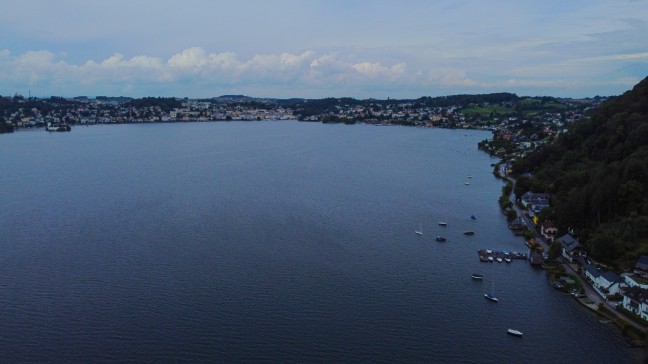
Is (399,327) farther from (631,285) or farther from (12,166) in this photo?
(12,166)

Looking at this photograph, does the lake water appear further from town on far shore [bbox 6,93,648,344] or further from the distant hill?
the distant hill

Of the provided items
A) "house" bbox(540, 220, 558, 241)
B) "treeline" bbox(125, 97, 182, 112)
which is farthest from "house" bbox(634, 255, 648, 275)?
"treeline" bbox(125, 97, 182, 112)

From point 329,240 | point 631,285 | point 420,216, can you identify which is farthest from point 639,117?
point 329,240

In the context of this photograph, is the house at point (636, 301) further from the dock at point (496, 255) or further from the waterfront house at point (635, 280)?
the dock at point (496, 255)

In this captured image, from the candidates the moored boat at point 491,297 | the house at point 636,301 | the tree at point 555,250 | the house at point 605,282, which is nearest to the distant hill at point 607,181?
the tree at point 555,250

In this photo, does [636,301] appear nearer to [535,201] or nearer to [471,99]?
[535,201]

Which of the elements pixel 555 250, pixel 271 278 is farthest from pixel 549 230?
pixel 271 278
